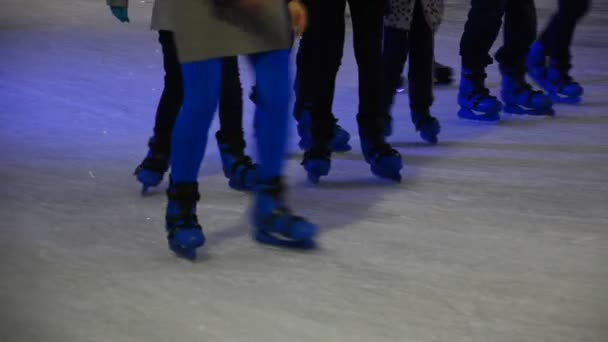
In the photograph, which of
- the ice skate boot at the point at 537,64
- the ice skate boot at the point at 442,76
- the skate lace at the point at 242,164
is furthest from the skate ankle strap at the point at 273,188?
the ice skate boot at the point at 442,76

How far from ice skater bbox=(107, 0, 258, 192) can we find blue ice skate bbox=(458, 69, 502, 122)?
1431 millimetres

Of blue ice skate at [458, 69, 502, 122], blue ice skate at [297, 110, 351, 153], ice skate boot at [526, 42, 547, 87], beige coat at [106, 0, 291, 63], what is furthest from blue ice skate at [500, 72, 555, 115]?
beige coat at [106, 0, 291, 63]

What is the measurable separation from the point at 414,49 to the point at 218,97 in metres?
1.36

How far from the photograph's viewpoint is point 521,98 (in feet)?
15.3

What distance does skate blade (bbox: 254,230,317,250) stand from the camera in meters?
2.79

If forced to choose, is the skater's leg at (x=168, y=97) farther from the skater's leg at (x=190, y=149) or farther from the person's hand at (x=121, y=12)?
the skater's leg at (x=190, y=149)

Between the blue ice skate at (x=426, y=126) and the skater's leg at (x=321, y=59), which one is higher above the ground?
the skater's leg at (x=321, y=59)

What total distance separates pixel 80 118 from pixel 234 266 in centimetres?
212

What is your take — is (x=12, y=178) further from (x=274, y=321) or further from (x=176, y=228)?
(x=274, y=321)

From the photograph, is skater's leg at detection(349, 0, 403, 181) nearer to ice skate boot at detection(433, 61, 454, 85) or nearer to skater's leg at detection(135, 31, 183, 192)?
skater's leg at detection(135, 31, 183, 192)

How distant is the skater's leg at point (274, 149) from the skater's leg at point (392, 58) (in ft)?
3.69

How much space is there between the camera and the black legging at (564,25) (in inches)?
→ 191

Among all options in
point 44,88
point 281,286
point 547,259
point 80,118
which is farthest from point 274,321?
point 44,88

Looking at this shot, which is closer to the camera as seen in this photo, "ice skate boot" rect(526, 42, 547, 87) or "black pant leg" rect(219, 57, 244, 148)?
"black pant leg" rect(219, 57, 244, 148)
